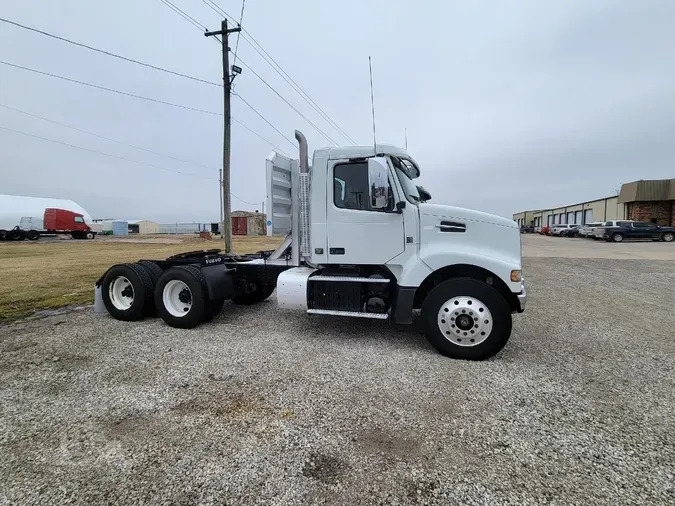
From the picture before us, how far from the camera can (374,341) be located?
4797 mm

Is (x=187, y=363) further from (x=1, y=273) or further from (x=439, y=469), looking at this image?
(x=1, y=273)

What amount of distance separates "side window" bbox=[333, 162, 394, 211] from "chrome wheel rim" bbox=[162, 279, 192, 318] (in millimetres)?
2875

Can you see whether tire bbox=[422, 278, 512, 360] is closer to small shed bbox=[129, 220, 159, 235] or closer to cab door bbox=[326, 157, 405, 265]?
cab door bbox=[326, 157, 405, 265]

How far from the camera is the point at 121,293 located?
6.00 meters

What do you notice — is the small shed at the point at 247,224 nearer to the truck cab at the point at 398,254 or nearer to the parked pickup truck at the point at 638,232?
the parked pickup truck at the point at 638,232

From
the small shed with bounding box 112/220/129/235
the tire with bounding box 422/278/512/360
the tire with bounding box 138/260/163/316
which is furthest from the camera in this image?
the small shed with bounding box 112/220/129/235

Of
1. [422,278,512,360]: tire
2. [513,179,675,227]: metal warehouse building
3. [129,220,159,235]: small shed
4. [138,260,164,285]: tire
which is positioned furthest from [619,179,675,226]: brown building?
[129,220,159,235]: small shed

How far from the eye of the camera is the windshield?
4.57 m

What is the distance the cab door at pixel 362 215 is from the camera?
4.43 metres

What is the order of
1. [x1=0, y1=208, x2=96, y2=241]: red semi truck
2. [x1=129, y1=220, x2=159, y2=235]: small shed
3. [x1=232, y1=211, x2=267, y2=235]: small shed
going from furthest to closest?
1. [x1=129, y1=220, x2=159, y2=235]: small shed
2. [x1=232, y1=211, x2=267, y2=235]: small shed
3. [x1=0, y1=208, x2=96, y2=241]: red semi truck

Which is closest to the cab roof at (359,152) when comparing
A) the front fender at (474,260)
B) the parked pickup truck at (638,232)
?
the front fender at (474,260)

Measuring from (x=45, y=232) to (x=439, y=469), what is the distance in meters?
50.6

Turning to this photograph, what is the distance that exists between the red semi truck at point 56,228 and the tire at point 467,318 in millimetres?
47888

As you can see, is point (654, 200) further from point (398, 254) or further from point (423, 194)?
point (398, 254)
